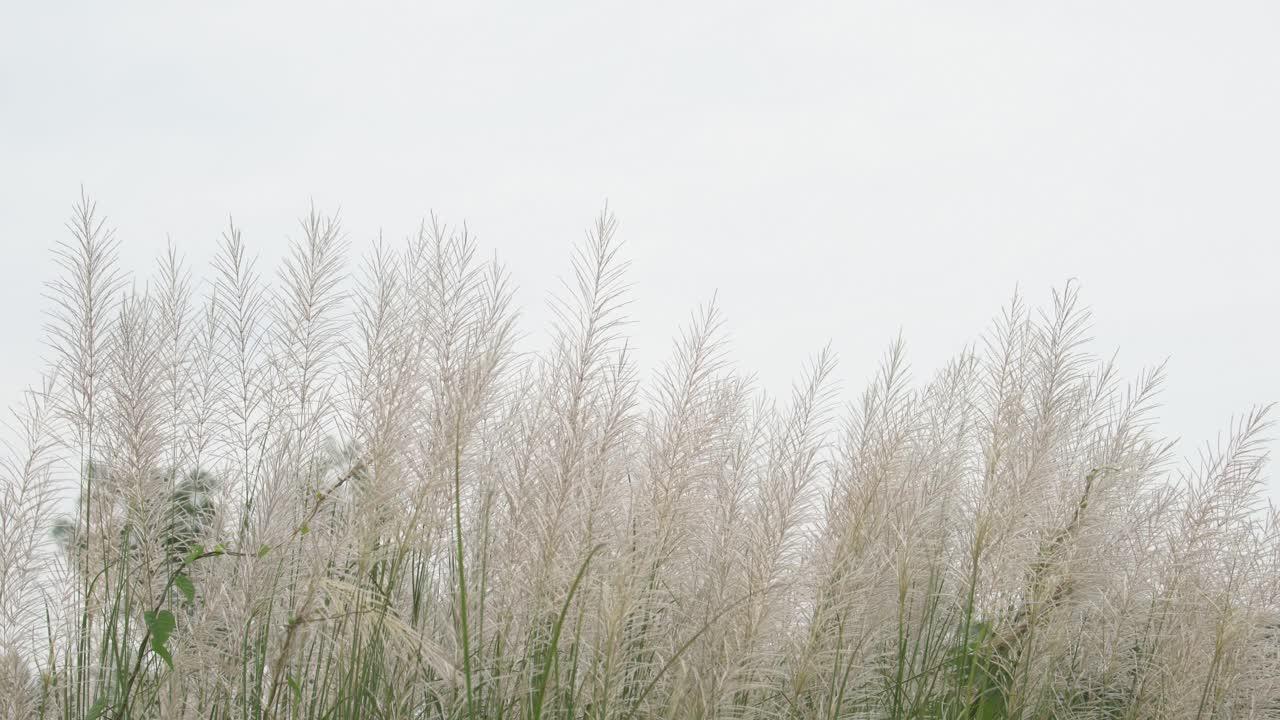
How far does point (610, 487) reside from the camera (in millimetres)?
2736

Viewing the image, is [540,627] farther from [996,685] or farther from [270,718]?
[996,685]

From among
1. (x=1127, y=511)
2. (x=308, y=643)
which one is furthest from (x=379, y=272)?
(x=1127, y=511)

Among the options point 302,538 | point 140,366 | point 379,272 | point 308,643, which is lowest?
point 308,643

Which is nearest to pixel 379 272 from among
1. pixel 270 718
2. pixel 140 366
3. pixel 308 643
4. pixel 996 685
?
pixel 140 366

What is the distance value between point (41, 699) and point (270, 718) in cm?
120

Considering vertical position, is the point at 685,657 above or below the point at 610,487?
below

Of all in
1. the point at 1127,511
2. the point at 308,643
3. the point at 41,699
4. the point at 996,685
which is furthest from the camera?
the point at 1127,511

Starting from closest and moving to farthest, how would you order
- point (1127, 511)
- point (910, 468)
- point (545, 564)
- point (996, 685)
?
point (545, 564) → point (996, 685) → point (910, 468) → point (1127, 511)

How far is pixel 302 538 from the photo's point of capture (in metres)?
2.80

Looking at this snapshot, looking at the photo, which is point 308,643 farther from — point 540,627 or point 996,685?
point 996,685

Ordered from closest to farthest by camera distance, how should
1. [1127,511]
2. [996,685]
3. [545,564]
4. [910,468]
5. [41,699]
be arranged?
[545,564], [996,685], [41,699], [910,468], [1127,511]

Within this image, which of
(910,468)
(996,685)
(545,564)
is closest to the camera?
(545,564)

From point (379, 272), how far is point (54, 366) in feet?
4.06

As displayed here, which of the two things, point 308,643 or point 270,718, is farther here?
point 308,643
